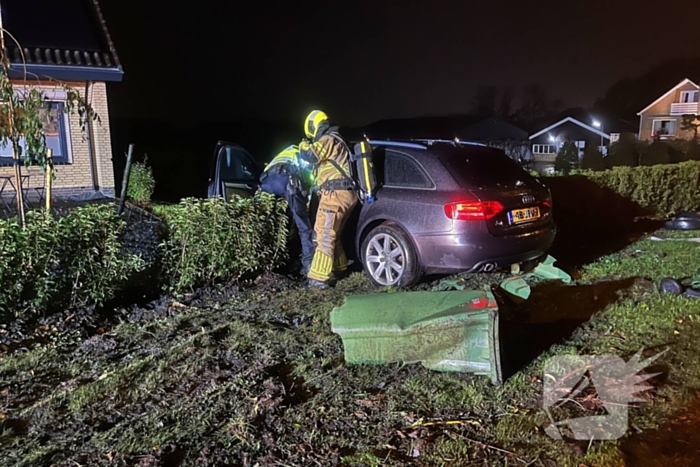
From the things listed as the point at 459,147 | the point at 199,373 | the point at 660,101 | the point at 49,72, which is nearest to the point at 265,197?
the point at 459,147

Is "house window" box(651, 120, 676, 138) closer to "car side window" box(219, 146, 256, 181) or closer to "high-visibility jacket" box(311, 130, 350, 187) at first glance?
"car side window" box(219, 146, 256, 181)

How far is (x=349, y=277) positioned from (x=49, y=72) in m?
9.65

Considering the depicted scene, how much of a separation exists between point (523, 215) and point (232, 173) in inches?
149

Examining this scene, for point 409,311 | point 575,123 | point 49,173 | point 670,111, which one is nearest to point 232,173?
point 49,173

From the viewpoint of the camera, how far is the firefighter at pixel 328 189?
19.6 ft

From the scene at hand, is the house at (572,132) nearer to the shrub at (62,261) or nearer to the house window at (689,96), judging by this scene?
the house window at (689,96)

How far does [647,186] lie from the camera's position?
37.6 ft

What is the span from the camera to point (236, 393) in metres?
3.55

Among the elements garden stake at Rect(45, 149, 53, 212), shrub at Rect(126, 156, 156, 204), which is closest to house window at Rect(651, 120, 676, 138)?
shrub at Rect(126, 156, 156, 204)

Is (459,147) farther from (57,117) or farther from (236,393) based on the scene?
(57,117)

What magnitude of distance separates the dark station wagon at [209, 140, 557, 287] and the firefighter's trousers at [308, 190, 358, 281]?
1.11ft

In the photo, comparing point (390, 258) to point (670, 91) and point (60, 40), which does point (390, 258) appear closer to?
point (60, 40)

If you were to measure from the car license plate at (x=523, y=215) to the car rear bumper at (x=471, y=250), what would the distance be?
0.15 meters

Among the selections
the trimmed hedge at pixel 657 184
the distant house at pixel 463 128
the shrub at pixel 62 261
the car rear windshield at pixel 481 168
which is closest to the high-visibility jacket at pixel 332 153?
the car rear windshield at pixel 481 168
